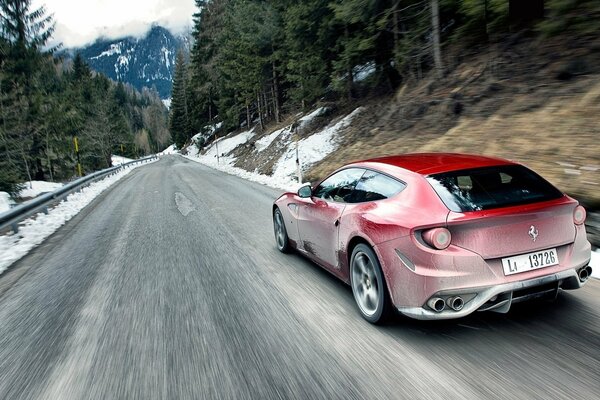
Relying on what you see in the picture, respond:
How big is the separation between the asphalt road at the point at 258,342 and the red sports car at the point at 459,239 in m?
0.32

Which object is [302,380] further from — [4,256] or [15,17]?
[15,17]

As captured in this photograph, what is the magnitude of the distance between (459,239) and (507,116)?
26.0 feet

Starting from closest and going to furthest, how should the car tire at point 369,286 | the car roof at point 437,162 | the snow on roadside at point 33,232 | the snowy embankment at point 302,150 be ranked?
the car tire at point 369,286 < the car roof at point 437,162 < the snow on roadside at point 33,232 < the snowy embankment at point 302,150

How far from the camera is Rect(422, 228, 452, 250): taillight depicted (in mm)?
2936

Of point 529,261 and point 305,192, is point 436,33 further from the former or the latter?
point 529,261

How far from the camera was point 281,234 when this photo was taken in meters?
6.10

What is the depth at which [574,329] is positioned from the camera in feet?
10.3

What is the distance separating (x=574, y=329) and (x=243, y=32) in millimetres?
32768

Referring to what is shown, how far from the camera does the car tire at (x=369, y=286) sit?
3.39 meters

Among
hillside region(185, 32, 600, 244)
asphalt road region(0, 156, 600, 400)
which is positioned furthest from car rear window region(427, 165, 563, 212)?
hillside region(185, 32, 600, 244)

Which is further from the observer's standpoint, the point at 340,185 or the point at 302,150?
the point at 302,150

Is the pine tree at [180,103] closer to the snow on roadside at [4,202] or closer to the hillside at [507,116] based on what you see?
the snow on roadside at [4,202]

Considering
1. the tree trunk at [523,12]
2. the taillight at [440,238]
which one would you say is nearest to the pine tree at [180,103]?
the tree trunk at [523,12]

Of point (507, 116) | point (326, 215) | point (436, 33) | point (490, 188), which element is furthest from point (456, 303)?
point (436, 33)
